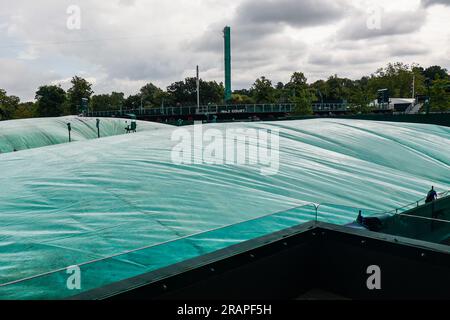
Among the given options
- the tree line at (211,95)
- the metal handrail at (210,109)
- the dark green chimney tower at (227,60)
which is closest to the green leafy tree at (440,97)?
the tree line at (211,95)

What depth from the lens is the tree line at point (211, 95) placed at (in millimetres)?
76750

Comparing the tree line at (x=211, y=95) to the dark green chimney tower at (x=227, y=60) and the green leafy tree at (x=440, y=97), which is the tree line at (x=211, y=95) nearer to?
the green leafy tree at (x=440, y=97)

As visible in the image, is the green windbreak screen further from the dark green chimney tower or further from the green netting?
the dark green chimney tower

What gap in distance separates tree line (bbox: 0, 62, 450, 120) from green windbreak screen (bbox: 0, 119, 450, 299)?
165 feet

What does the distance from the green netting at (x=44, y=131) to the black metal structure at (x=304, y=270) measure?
72.5 ft

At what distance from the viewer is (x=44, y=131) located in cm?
2519

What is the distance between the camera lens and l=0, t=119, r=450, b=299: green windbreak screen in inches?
186

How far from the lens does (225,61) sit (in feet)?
261

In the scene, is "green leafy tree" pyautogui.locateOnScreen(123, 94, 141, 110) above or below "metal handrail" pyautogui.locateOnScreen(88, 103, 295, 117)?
above

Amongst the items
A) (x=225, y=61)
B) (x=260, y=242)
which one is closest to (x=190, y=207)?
(x=260, y=242)

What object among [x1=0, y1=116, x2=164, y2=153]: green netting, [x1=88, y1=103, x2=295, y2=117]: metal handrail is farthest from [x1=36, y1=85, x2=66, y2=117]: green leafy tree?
[x1=0, y1=116, x2=164, y2=153]: green netting

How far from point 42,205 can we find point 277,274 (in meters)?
5.07
